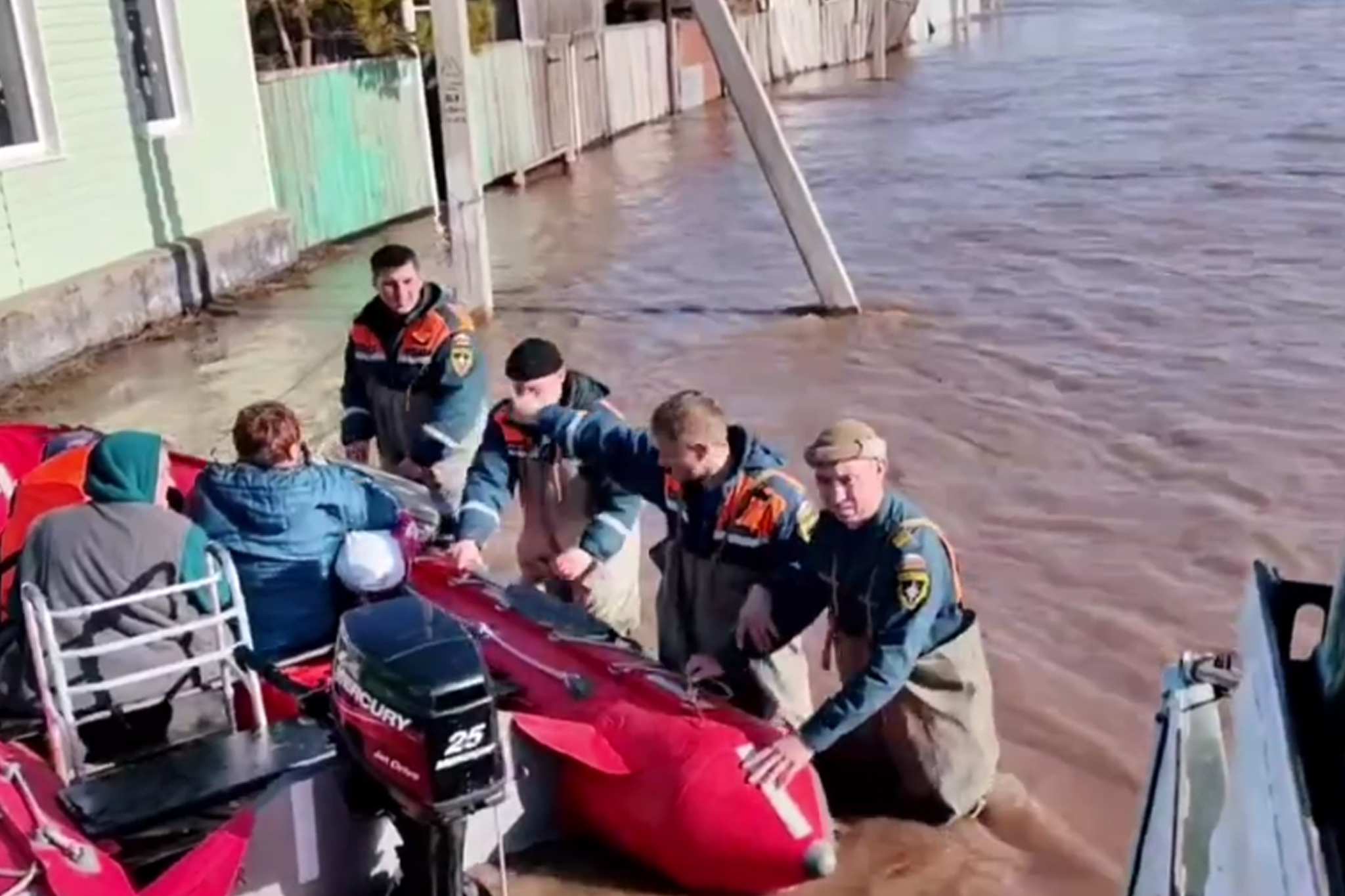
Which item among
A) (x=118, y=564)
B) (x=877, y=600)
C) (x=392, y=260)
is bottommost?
(x=877, y=600)

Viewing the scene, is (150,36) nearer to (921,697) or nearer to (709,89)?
(921,697)

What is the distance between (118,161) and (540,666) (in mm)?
8904

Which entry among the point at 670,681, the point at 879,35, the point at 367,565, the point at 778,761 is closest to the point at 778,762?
the point at 778,761

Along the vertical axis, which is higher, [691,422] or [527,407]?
[691,422]

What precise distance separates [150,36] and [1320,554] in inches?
391

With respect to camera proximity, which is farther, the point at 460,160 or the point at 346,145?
the point at 346,145

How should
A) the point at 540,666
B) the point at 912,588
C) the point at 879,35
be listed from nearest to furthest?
the point at 912,588 → the point at 540,666 → the point at 879,35

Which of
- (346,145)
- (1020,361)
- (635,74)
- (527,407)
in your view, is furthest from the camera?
(635,74)

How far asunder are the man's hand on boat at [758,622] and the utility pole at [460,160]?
7305 mm

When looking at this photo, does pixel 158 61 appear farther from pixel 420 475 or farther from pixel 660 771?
pixel 660 771

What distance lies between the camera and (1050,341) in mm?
11820

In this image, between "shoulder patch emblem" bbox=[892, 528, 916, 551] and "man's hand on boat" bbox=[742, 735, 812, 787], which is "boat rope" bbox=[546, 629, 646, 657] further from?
"shoulder patch emblem" bbox=[892, 528, 916, 551]

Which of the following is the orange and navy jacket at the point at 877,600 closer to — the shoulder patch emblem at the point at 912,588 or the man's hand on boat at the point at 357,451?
the shoulder patch emblem at the point at 912,588

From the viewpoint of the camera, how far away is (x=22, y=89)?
11320 mm
